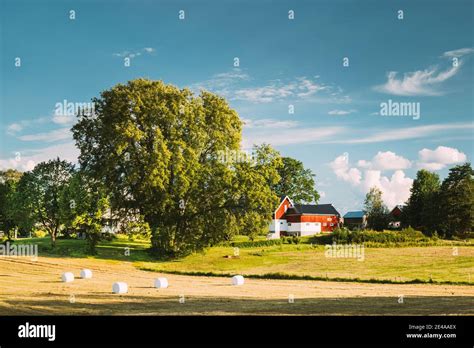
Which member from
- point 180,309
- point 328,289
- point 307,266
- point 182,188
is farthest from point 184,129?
point 180,309

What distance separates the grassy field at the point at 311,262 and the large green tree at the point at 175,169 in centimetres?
363

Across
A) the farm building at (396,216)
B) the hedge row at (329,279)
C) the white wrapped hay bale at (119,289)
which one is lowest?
the hedge row at (329,279)

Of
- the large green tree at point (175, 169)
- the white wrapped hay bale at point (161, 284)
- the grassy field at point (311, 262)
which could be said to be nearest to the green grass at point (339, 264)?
the grassy field at point (311, 262)

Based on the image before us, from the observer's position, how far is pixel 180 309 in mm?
22344

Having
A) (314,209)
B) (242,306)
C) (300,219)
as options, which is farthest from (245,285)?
(314,209)

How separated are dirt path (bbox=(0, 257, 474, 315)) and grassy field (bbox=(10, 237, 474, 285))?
4.99 meters

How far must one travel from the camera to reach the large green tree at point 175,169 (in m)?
53.6

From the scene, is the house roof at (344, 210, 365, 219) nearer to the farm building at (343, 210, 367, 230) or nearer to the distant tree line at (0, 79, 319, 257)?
the farm building at (343, 210, 367, 230)

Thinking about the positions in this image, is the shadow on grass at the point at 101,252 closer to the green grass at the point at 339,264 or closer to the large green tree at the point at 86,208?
the large green tree at the point at 86,208

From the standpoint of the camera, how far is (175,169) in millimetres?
52844

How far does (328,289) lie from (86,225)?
110 feet

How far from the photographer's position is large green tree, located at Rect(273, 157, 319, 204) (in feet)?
378
